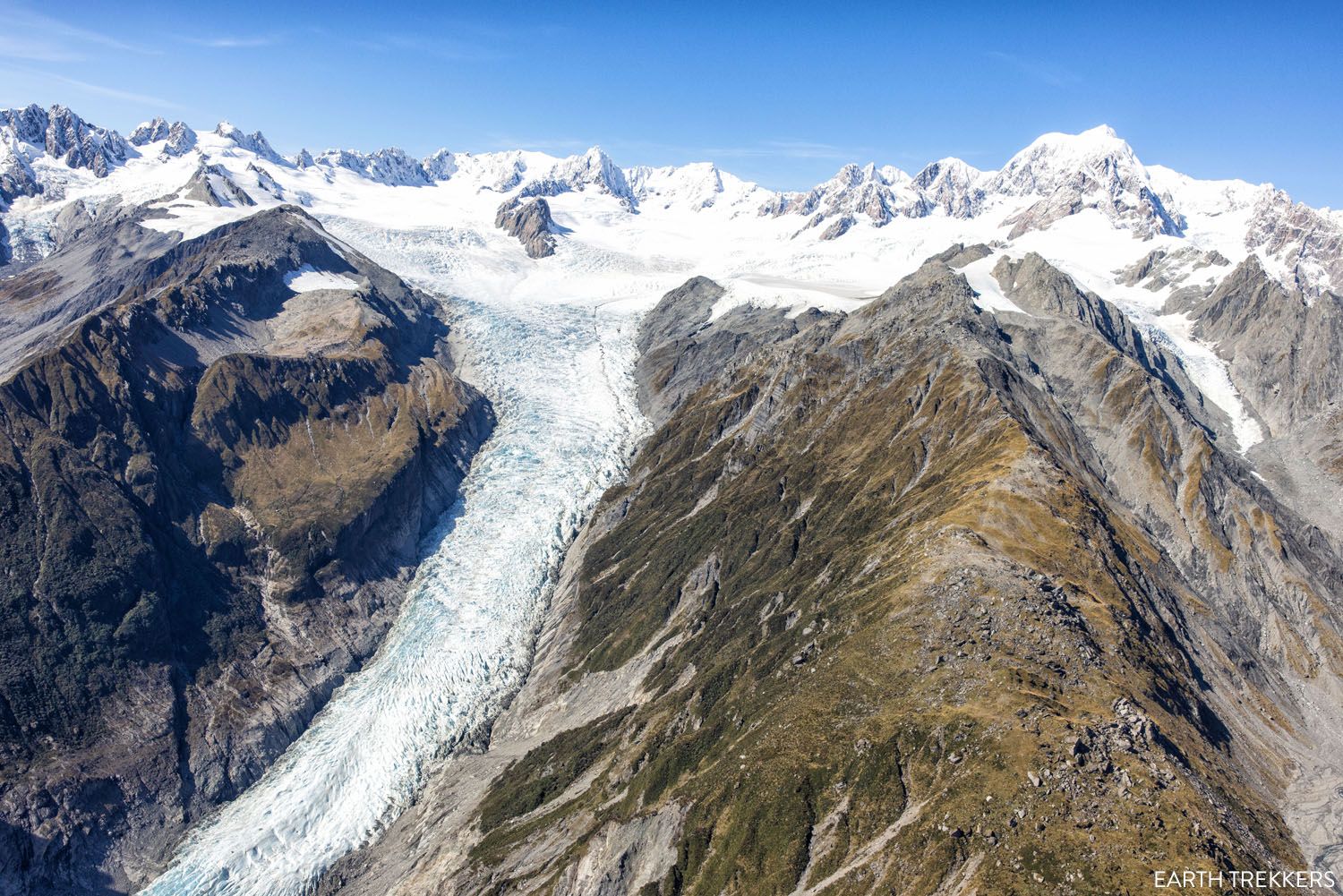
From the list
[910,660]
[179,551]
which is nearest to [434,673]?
[179,551]

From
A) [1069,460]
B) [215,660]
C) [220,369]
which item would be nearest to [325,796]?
[215,660]

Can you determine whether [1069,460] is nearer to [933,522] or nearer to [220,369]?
[933,522]

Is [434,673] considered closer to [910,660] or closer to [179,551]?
[179,551]

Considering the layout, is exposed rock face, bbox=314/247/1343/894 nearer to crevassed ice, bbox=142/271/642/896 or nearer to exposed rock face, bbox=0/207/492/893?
crevassed ice, bbox=142/271/642/896

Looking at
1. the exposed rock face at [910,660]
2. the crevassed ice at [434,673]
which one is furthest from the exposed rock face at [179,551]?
the exposed rock face at [910,660]

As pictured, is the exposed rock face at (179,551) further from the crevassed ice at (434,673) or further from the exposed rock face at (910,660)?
the exposed rock face at (910,660)

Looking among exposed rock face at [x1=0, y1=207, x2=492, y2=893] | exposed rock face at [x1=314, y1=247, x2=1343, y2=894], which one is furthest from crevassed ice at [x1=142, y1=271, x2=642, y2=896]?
exposed rock face at [x1=314, y1=247, x2=1343, y2=894]
